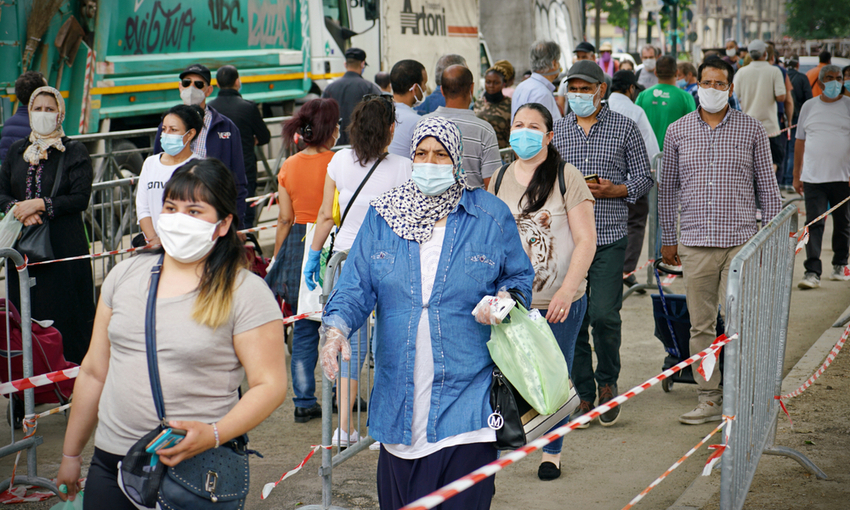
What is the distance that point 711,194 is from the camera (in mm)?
5344

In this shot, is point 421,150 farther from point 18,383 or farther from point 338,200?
point 18,383

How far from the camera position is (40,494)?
173 inches

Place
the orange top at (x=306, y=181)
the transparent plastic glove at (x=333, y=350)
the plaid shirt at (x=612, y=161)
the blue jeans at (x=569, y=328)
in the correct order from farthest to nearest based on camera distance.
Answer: the orange top at (x=306, y=181) → the plaid shirt at (x=612, y=161) → the blue jeans at (x=569, y=328) → the transparent plastic glove at (x=333, y=350)

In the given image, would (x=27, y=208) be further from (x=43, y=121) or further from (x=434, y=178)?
(x=434, y=178)

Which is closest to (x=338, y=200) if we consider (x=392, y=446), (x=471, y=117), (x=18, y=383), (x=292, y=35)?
(x=471, y=117)

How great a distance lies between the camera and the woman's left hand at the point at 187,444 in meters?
2.46

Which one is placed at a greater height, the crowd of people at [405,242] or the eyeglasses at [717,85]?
the eyeglasses at [717,85]

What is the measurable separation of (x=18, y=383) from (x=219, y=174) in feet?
6.32

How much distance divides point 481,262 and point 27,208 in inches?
141

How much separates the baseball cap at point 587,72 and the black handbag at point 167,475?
330cm

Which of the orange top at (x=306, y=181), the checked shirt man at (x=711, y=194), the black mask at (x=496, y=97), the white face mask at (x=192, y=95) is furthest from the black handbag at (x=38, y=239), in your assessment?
the black mask at (x=496, y=97)

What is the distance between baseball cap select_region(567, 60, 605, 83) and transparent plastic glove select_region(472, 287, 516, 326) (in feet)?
8.87

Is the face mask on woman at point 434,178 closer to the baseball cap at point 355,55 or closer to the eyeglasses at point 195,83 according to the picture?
the eyeglasses at point 195,83

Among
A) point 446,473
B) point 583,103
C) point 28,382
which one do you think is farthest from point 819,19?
point 446,473
